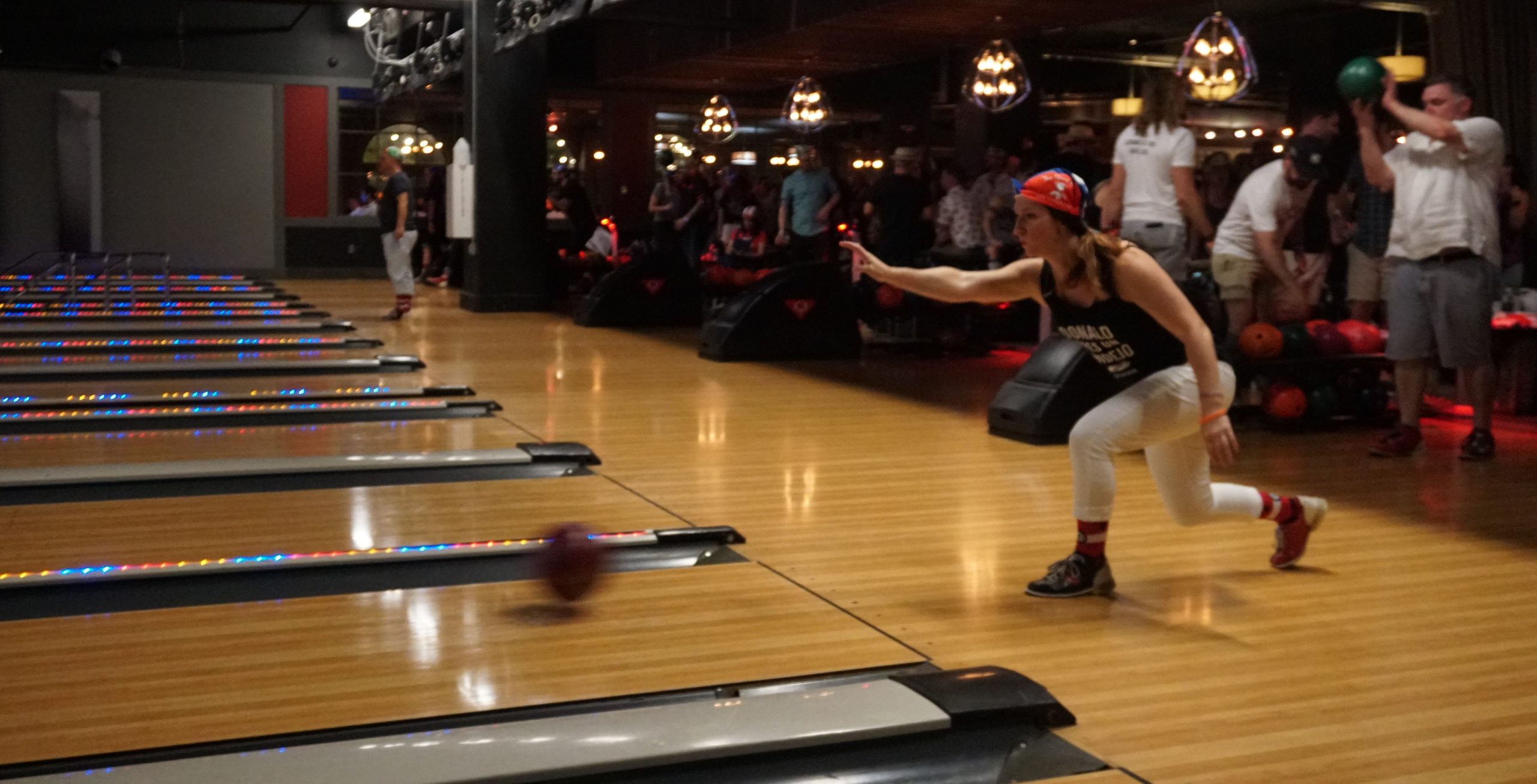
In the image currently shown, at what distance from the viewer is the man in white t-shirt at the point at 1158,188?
6062mm

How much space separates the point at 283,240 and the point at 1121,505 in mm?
15552

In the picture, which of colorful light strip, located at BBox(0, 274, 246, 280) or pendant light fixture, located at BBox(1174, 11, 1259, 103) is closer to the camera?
pendant light fixture, located at BBox(1174, 11, 1259, 103)

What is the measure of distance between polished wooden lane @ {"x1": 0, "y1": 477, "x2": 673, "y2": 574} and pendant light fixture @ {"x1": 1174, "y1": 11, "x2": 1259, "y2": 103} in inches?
124

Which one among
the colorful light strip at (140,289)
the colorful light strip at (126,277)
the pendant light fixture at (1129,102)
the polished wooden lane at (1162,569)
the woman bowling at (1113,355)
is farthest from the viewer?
the colorful light strip at (126,277)

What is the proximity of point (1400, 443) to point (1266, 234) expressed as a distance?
107 centimetres

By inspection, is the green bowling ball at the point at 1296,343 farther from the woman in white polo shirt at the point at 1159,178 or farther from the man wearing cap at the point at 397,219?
the man wearing cap at the point at 397,219

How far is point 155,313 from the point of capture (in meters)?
11.9

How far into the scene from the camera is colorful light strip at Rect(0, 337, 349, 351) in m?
9.27

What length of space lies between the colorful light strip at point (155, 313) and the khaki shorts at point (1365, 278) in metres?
8.08

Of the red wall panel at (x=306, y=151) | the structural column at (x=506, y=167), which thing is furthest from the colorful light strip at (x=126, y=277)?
the structural column at (x=506, y=167)

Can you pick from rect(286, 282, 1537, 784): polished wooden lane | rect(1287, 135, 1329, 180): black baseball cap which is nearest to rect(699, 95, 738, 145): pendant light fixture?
rect(286, 282, 1537, 784): polished wooden lane

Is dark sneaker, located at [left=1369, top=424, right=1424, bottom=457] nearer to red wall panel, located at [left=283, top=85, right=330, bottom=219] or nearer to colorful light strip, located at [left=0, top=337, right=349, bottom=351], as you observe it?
colorful light strip, located at [left=0, top=337, right=349, bottom=351]

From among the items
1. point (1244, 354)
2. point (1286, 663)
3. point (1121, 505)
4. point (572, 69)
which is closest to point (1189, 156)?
point (1244, 354)

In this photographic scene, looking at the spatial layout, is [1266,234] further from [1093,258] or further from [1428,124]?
[1093,258]
